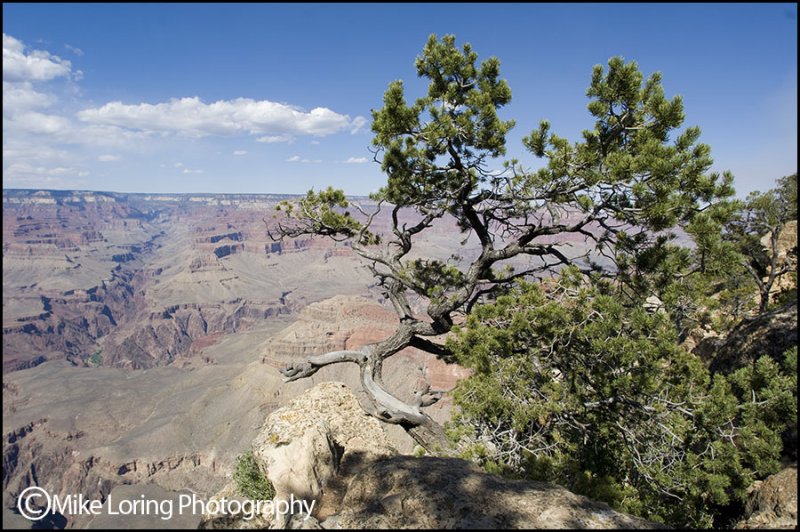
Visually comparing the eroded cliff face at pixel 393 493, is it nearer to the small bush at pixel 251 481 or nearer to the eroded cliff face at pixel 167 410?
the small bush at pixel 251 481

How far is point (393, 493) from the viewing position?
5.32 metres

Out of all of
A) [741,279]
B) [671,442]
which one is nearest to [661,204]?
[671,442]

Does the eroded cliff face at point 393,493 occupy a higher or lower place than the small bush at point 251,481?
higher

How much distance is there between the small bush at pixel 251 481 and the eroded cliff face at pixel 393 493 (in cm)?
56

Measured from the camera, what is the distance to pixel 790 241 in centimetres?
2028

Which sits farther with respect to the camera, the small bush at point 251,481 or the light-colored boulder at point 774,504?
the small bush at point 251,481

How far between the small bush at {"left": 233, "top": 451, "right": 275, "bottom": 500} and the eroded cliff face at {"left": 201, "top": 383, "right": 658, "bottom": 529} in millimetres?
561

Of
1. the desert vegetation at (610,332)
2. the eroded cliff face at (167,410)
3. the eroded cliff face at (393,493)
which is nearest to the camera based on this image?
the eroded cliff face at (393,493)

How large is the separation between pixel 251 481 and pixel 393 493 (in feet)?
Answer: 16.5

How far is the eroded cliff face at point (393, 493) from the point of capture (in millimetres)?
4590

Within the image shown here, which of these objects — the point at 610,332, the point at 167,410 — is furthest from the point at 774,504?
the point at 167,410

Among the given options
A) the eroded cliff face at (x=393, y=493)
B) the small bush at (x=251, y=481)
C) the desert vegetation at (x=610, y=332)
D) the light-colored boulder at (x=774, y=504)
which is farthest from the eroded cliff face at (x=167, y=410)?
the light-colored boulder at (x=774, y=504)

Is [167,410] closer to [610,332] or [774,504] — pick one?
[610,332]

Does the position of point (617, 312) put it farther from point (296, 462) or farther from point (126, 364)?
point (126, 364)
